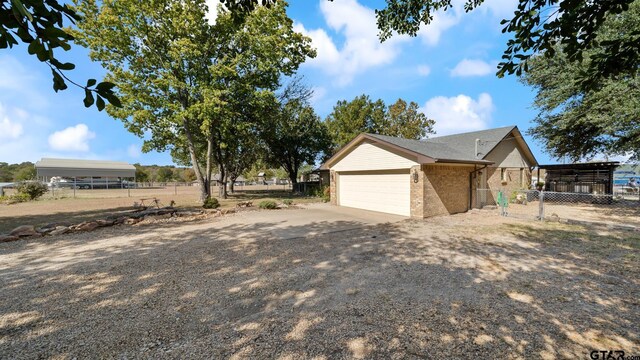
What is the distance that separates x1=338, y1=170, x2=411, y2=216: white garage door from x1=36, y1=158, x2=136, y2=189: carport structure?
4494 cm

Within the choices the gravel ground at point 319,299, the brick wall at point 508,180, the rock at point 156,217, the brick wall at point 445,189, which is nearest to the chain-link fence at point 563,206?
the brick wall at point 508,180

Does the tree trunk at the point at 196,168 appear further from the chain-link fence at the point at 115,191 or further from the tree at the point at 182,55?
the chain-link fence at the point at 115,191

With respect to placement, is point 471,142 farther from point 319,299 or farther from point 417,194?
point 319,299

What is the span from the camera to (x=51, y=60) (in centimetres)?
147

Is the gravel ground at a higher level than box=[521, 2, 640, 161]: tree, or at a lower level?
lower

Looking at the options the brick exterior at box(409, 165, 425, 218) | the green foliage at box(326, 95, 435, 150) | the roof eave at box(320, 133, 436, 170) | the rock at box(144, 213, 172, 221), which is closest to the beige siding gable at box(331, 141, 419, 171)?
the roof eave at box(320, 133, 436, 170)

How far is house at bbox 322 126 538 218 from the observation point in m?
11.2

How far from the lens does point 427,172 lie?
36.2 ft

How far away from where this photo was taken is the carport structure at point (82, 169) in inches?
1655

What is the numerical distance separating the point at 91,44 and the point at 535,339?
2237 cm

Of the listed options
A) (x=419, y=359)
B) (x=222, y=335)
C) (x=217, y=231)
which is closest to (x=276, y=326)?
(x=222, y=335)

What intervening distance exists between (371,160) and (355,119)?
20239mm

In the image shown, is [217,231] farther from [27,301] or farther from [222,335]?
[222,335]

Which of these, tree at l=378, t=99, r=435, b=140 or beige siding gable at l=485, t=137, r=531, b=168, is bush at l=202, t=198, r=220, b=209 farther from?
tree at l=378, t=99, r=435, b=140
